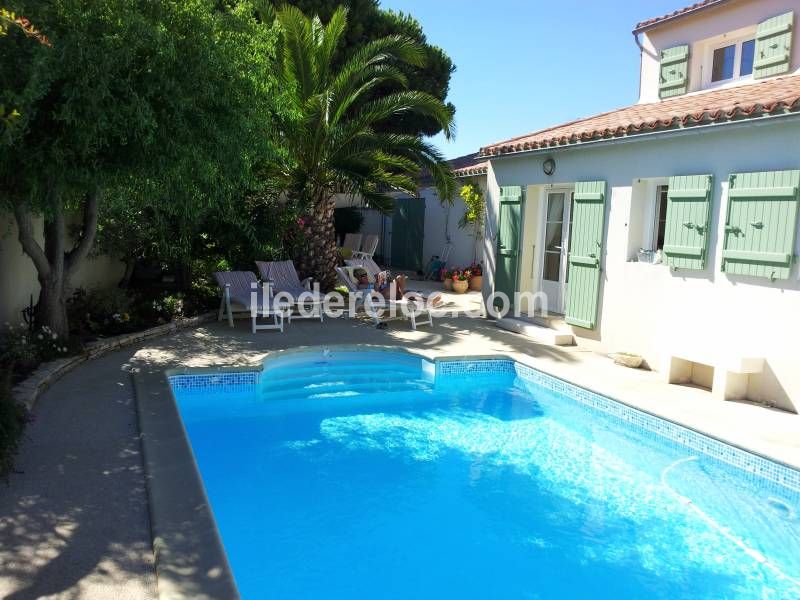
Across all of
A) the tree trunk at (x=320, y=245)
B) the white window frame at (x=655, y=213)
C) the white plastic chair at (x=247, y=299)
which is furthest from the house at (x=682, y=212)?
the white plastic chair at (x=247, y=299)

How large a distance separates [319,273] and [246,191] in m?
2.42

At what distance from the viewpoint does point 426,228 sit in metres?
19.8

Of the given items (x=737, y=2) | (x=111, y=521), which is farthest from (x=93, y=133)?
(x=737, y=2)

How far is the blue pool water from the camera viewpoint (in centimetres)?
451

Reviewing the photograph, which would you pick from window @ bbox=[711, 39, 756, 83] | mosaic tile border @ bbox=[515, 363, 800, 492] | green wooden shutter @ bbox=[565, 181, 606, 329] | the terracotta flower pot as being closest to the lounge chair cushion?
the terracotta flower pot

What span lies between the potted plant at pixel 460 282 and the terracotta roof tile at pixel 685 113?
4.58m

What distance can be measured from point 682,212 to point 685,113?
1.29 metres

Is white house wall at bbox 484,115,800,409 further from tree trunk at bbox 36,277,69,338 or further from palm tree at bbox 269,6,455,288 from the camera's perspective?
tree trunk at bbox 36,277,69,338

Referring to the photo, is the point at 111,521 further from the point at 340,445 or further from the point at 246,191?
the point at 246,191

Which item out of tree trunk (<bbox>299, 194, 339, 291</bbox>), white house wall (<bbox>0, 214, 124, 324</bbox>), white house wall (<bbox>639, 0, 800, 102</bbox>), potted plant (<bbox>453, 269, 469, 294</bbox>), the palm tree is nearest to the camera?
white house wall (<bbox>0, 214, 124, 324</bbox>)

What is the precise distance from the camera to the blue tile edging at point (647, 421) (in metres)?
5.75

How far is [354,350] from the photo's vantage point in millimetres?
9711

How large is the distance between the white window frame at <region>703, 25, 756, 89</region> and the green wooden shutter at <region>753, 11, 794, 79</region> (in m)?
0.39

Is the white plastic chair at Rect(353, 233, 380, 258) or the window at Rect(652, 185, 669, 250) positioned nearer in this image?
the window at Rect(652, 185, 669, 250)
